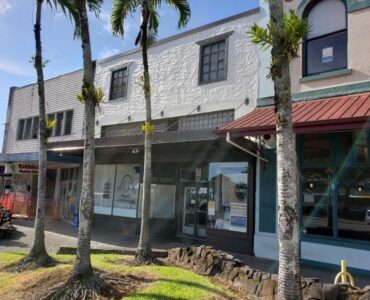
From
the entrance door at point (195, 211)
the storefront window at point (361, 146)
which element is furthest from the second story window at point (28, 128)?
the storefront window at point (361, 146)

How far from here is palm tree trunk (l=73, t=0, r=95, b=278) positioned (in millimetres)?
6785

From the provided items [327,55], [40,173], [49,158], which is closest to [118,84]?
[49,158]

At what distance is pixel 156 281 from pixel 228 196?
625cm

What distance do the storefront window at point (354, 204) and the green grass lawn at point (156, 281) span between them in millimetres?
4519

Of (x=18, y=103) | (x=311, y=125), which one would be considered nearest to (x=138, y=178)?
(x=311, y=125)

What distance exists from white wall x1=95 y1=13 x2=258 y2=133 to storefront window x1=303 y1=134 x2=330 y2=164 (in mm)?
2583

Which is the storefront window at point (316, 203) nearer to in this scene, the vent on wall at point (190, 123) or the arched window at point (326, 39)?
the arched window at point (326, 39)

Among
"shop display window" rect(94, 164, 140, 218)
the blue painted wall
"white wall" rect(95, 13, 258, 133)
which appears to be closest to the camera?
the blue painted wall

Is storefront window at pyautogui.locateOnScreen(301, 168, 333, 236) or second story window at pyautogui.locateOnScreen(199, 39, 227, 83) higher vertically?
second story window at pyautogui.locateOnScreen(199, 39, 227, 83)

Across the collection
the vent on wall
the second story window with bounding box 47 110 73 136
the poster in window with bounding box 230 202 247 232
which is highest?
the second story window with bounding box 47 110 73 136

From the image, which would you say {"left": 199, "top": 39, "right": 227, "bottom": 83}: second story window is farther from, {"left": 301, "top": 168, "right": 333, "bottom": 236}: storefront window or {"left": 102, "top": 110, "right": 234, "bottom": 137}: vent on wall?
{"left": 301, "top": 168, "right": 333, "bottom": 236}: storefront window

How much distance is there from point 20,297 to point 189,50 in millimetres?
11747

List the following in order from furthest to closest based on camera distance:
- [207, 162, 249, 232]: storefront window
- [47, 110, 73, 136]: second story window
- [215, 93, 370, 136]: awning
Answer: [47, 110, 73, 136]: second story window, [207, 162, 249, 232]: storefront window, [215, 93, 370, 136]: awning

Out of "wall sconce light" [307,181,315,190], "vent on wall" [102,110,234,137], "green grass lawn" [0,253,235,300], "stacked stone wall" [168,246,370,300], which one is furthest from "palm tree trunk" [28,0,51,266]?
"wall sconce light" [307,181,315,190]
